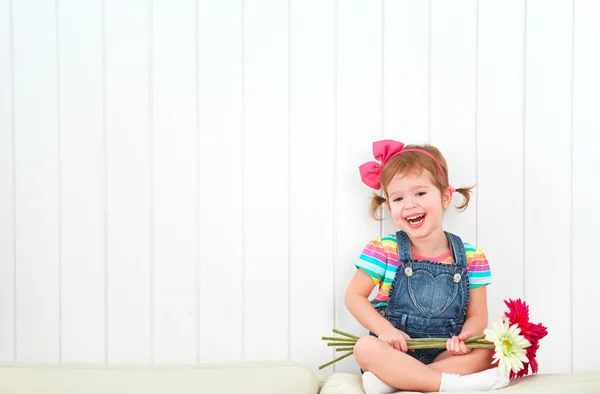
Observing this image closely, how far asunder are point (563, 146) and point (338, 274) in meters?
0.69

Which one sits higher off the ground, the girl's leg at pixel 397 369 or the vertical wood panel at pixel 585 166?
the vertical wood panel at pixel 585 166

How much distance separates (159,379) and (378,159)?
0.75m

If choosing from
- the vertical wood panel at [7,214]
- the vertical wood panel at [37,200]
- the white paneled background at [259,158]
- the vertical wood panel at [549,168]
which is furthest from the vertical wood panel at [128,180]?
the vertical wood panel at [549,168]

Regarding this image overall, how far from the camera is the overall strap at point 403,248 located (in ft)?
5.56

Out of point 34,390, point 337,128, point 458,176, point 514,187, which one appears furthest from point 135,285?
point 514,187

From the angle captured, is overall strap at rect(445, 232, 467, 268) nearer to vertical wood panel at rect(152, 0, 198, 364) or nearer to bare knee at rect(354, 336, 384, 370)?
bare knee at rect(354, 336, 384, 370)

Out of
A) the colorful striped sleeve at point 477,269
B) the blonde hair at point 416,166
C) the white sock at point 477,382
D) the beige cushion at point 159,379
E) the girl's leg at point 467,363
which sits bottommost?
the beige cushion at point 159,379

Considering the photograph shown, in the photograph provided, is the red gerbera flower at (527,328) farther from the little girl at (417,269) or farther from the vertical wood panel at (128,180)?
the vertical wood panel at (128,180)

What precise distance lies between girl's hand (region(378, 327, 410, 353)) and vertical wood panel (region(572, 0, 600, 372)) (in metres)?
0.57

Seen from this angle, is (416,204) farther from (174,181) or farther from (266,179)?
(174,181)

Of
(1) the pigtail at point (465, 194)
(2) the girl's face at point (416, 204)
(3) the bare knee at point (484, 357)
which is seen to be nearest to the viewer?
(3) the bare knee at point (484, 357)

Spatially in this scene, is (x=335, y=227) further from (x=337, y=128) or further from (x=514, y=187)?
(x=514, y=187)

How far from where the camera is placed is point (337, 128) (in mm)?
1845

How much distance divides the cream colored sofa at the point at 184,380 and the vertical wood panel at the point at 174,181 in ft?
0.71
